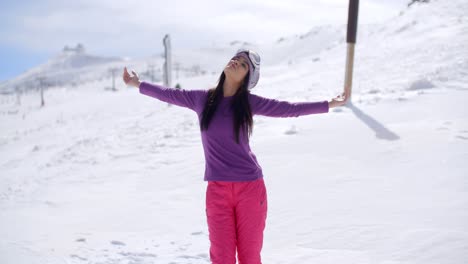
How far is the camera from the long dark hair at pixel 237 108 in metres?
2.53

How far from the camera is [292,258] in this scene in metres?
3.50

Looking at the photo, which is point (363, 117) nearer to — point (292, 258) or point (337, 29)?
point (292, 258)

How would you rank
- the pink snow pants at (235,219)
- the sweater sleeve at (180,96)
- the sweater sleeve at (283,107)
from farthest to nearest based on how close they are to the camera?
the sweater sleeve at (180,96) < the sweater sleeve at (283,107) < the pink snow pants at (235,219)

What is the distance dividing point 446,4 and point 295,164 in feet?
40.8

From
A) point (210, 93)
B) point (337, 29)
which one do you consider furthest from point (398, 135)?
point (337, 29)

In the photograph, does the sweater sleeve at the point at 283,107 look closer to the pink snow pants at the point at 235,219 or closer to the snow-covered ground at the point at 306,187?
the pink snow pants at the point at 235,219

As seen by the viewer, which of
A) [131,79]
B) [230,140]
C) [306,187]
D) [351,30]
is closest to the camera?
[230,140]

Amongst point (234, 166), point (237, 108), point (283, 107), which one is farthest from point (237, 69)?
point (234, 166)

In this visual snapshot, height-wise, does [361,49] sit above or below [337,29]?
below

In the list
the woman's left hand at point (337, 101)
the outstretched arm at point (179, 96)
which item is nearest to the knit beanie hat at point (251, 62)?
the outstretched arm at point (179, 96)

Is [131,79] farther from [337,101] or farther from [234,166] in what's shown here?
[337,101]

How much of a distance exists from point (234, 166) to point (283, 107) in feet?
1.56

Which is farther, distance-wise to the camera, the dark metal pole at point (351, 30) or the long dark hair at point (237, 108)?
the dark metal pole at point (351, 30)

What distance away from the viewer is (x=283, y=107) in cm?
264
